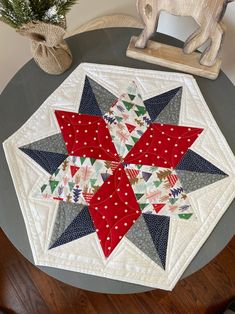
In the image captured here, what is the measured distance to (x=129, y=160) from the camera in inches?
30.1

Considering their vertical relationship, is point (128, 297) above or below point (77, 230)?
below

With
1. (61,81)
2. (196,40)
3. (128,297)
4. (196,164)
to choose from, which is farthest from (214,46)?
(128,297)

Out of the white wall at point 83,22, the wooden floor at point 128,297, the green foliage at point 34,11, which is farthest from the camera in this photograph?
the wooden floor at point 128,297

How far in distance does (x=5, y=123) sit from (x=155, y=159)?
360mm

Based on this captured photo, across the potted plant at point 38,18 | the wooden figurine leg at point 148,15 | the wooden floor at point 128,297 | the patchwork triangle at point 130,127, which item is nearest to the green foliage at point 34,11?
the potted plant at point 38,18

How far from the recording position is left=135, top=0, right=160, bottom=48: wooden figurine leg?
0.72m

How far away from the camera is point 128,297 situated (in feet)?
4.00

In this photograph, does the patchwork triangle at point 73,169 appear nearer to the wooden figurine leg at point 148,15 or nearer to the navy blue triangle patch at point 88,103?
the navy blue triangle patch at point 88,103

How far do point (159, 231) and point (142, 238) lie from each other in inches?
1.5

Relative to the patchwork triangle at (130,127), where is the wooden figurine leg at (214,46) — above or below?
above

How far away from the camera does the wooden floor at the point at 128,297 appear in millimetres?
1206

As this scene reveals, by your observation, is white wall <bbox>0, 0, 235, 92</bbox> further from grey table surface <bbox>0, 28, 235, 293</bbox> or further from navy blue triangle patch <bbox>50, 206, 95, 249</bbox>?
navy blue triangle patch <bbox>50, 206, 95, 249</bbox>

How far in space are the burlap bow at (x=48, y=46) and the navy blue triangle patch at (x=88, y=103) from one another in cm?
8

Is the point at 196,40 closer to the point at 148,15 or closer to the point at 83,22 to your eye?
the point at 148,15
